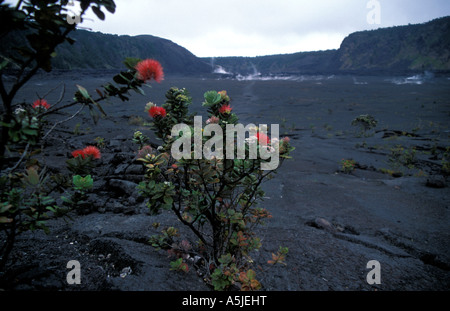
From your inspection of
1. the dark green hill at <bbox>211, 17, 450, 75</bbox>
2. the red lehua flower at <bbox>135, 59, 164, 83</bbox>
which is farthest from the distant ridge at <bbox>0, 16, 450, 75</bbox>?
the red lehua flower at <bbox>135, 59, 164, 83</bbox>

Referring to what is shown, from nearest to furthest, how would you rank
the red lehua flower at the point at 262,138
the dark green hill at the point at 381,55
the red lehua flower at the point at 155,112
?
the red lehua flower at the point at 262,138
the red lehua flower at the point at 155,112
the dark green hill at the point at 381,55

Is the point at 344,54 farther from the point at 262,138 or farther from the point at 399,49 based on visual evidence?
the point at 262,138

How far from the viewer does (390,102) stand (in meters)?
23.9

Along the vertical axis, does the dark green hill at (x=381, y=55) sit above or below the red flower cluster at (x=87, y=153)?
above

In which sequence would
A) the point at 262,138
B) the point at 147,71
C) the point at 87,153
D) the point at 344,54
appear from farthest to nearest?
the point at 344,54, the point at 87,153, the point at 262,138, the point at 147,71

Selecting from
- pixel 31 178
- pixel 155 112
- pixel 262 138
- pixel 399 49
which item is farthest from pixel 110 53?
pixel 399 49

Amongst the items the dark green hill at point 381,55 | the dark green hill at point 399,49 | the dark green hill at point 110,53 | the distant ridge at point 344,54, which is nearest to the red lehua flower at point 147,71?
the dark green hill at point 110,53

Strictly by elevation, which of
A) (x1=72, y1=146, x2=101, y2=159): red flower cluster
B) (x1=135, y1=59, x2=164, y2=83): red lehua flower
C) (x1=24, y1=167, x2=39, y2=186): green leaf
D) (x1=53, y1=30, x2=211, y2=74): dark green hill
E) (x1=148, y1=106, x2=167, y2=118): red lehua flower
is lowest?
(x1=24, y1=167, x2=39, y2=186): green leaf

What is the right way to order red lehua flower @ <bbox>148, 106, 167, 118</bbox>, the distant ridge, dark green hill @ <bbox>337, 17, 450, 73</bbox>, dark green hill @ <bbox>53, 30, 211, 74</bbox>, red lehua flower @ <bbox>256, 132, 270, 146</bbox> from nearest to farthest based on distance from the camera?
red lehua flower @ <bbox>256, 132, 270, 146</bbox> < red lehua flower @ <bbox>148, 106, 167, 118</bbox> < dark green hill @ <bbox>53, 30, 211, 74</bbox> < the distant ridge < dark green hill @ <bbox>337, 17, 450, 73</bbox>

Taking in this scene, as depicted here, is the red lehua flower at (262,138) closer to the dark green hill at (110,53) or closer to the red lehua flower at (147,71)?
the red lehua flower at (147,71)

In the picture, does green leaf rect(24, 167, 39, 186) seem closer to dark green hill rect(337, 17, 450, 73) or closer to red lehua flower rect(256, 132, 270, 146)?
red lehua flower rect(256, 132, 270, 146)

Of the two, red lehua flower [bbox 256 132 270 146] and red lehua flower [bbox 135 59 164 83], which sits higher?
red lehua flower [bbox 135 59 164 83]
